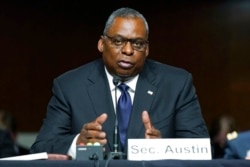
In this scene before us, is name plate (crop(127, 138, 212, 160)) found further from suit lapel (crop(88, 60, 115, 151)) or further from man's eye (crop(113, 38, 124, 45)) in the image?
man's eye (crop(113, 38, 124, 45))

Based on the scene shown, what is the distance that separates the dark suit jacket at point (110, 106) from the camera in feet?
11.2

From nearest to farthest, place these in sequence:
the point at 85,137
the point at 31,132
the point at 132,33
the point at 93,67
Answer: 1. the point at 85,137
2. the point at 132,33
3. the point at 93,67
4. the point at 31,132

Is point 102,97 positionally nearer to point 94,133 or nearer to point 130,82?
point 130,82

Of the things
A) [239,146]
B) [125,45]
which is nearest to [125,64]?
[125,45]

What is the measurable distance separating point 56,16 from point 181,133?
148 inches

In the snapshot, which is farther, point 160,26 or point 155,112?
point 160,26

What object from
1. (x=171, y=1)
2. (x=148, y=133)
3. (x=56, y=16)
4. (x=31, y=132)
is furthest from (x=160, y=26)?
(x=148, y=133)

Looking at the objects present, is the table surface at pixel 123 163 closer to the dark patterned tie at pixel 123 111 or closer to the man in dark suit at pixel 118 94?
the man in dark suit at pixel 118 94

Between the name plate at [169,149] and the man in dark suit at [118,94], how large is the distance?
19.3 inches

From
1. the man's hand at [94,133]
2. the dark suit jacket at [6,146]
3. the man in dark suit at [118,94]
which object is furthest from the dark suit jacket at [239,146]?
the dark suit jacket at [6,146]

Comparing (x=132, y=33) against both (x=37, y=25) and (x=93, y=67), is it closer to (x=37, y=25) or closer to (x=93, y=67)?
(x=93, y=67)

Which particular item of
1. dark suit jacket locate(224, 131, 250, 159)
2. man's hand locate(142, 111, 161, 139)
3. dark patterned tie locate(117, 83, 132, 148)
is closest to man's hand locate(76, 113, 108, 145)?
man's hand locate(142, 111, 161, 139)

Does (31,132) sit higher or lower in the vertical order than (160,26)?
lower

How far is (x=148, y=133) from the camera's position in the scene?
312cm
